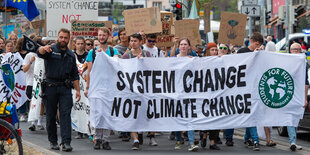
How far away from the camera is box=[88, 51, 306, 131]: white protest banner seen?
10.9 meters

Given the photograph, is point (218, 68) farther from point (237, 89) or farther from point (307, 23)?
point (307, 23)

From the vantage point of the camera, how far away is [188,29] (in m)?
13.9

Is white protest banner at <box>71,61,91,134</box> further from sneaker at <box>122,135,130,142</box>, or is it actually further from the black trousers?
the black trousers

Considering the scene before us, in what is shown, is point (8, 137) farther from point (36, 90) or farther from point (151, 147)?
point (36, 90)

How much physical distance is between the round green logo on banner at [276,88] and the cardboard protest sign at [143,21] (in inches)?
93.7

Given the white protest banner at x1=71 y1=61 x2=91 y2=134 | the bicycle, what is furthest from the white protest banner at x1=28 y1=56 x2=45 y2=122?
the bicycle

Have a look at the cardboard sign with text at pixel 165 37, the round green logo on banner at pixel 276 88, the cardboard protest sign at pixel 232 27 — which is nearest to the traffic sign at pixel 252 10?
the cardboard sign with text at pixel 165 37

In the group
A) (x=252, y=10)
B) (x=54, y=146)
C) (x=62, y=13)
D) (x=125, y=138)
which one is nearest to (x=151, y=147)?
(x=125, y=138)

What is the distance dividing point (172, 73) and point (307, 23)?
32139mm

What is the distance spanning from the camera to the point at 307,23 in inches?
1645

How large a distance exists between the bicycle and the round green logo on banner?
420cm

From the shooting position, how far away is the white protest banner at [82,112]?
12219 mm

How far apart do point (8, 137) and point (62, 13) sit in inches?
254

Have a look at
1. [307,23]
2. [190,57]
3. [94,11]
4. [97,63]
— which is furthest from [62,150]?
[307,23]
